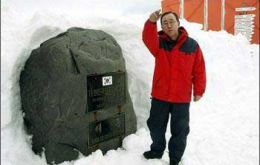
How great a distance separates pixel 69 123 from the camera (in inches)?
143

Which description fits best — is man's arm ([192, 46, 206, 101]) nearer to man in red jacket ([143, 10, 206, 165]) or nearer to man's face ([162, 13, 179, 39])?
man in red jacket ([143, 10, 206, 165])

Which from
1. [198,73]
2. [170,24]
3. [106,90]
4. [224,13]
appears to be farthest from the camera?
[224,13]

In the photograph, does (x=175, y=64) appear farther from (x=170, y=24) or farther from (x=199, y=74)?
(x=170, y=24)

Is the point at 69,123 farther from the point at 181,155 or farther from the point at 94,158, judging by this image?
the point at 181,155

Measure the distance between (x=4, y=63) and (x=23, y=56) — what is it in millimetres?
415

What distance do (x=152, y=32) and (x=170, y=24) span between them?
0.64 ft

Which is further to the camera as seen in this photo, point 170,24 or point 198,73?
point 198,73

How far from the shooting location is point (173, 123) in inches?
144

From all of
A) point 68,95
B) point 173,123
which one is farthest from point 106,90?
point 173,123

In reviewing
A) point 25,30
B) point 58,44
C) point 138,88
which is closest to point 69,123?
point 58,44

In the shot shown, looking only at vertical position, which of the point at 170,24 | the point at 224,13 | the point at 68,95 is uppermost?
the point at 224,13

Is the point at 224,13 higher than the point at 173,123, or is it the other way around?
the point at 224,13

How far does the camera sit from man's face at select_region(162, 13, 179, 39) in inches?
136

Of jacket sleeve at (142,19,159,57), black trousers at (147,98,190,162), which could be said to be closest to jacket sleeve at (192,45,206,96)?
black trousers at (147,98,190,162)
